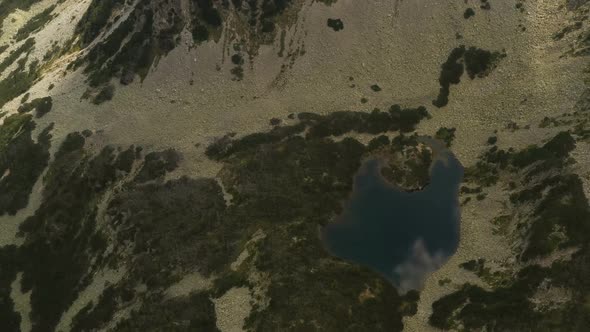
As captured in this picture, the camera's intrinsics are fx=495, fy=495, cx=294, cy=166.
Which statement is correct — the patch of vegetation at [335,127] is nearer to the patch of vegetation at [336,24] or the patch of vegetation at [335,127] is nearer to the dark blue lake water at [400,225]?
the dark blue lake water at [400,225]

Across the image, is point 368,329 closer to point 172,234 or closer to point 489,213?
point 489,213

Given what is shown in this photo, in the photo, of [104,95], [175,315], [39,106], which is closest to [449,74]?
[175,315]

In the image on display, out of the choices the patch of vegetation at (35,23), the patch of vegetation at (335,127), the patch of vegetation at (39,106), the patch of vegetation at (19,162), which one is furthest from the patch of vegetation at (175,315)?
the patch of vegetation at (35,23)

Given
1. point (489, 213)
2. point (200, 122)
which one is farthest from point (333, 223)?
point (200, 122)

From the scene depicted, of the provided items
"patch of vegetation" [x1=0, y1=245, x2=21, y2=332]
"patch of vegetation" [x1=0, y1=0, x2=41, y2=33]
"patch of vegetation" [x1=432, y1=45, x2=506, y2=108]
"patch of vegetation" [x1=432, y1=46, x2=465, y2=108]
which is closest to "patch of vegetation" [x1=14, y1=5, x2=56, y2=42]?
"patch of vegetation" [x1=0, y1=0, x2=41, y2=33]

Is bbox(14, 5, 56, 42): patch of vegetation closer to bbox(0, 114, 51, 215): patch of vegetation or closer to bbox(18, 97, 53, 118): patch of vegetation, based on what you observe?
bbox(18, 97, 53, 118): patch of vegetation

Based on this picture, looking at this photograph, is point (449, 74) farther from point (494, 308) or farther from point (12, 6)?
point (12, 6)

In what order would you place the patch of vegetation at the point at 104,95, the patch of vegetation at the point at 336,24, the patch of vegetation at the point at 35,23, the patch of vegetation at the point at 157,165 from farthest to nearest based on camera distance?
the patch of vegetation at the point at 35,23, the patch of vegetation at the point at 336,24, the patch of vegetation at the point at 104,95, the patch of vegetation at the point at 157,165
